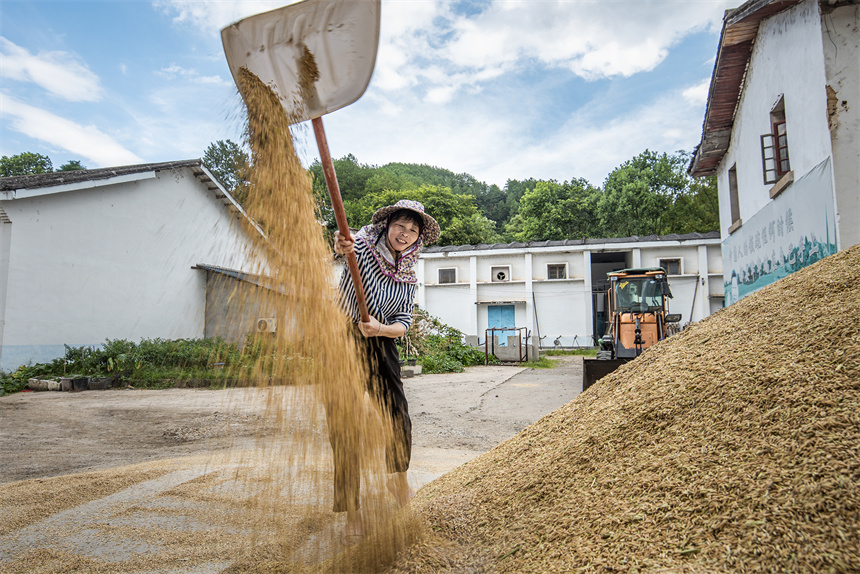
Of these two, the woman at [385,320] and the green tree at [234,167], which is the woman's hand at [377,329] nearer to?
the woman at [385,320]

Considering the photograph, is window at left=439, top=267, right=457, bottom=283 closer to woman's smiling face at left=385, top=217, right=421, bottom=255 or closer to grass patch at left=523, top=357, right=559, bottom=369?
grass patch at left=523, top=357, right=559, bottom=369

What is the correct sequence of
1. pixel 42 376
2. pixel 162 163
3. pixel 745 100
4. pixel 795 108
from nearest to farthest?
1. pixel 795 108
2. pixel 745 100
3. pixel 42 376
4. pixel 162 163

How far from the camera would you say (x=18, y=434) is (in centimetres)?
509

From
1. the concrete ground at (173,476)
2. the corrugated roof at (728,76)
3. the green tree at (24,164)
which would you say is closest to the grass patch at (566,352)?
the corrugated roof at (728,76)

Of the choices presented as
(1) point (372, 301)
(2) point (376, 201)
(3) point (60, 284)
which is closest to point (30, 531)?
(1) point (372, 301)

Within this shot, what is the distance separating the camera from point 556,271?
74.7 feet

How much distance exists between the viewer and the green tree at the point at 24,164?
103 ft

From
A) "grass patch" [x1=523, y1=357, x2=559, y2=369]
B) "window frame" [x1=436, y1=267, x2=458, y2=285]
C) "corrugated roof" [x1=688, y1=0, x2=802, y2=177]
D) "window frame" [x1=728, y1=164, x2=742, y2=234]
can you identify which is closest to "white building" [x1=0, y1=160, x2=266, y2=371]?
"grass patch" [x1=523, y1=357, x2=559, y2=369]

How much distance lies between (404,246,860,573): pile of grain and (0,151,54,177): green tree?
38950 millimetres

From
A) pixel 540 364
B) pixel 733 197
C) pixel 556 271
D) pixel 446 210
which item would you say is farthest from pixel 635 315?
pixel 446 210

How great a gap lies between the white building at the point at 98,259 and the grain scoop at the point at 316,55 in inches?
308

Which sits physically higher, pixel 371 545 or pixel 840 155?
pixel 840 155

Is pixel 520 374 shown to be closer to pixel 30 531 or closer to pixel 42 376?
pixel 42 376

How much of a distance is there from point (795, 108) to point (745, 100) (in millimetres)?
2653
